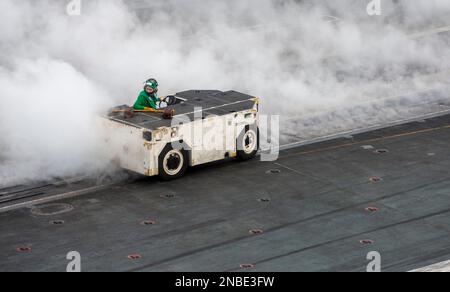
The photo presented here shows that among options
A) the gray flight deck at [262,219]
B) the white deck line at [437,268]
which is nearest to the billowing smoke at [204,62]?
the gray flight deck at [262,219]

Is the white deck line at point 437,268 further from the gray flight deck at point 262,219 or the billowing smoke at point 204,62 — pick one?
the billowing smoke at point 204,62

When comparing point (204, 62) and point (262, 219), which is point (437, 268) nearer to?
point (262, 219)

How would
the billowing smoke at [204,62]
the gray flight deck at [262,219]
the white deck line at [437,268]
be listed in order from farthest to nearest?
the billowing smoke at [204,62] < the gray flight deck at [262,219] < the white deck line at [437,268]

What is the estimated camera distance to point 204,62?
3234 centimetres

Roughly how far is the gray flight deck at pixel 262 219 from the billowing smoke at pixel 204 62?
220cm

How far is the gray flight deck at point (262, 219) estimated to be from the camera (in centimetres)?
2123

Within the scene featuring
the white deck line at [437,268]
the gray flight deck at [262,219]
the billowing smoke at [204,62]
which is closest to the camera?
the white deck line at [437,268]

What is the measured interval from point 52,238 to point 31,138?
477 centimetres

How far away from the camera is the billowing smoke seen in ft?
86.4

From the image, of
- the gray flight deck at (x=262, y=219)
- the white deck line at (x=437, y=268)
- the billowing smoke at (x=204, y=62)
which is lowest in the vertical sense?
the white deck line at (x=437, y=268)

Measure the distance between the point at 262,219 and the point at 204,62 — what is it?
9883 mm

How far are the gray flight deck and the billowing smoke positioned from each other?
220 cm

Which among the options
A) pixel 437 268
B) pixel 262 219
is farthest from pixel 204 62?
pixel 437 268

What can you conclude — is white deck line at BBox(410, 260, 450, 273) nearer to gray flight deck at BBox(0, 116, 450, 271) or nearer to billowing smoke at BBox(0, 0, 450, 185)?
gray flight deck at BBox(0, 116, 450, 271)
